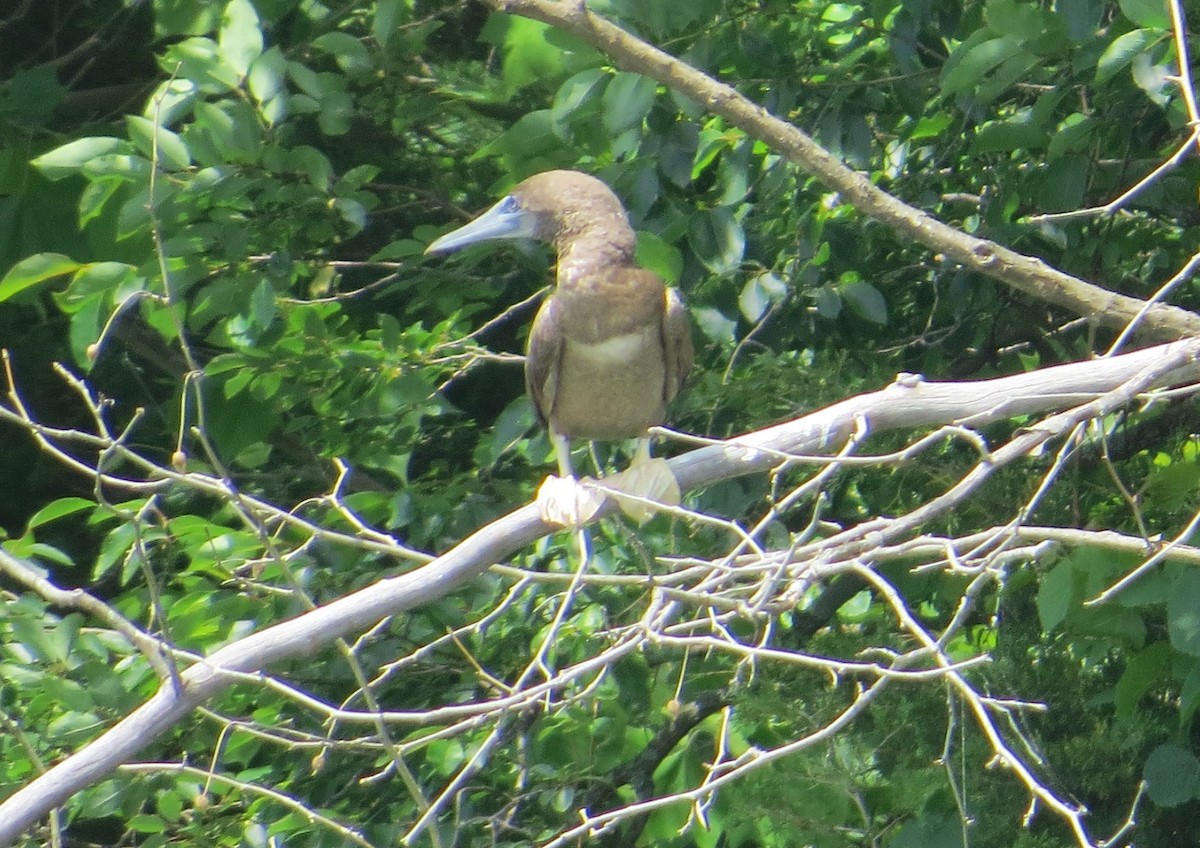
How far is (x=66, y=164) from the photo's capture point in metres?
3.11

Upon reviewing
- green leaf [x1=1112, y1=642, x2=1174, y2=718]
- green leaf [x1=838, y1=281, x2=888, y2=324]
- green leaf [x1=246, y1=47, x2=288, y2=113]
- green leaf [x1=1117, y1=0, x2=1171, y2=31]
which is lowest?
green leaf [x1=1112, y1=642, x2=1174, y2=718]

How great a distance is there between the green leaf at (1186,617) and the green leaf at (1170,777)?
655mm

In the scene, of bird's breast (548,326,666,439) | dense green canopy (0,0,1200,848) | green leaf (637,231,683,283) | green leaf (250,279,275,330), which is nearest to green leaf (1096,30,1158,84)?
dense green canopy (0,0,1200,848)

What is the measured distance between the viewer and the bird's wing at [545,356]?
3.30m

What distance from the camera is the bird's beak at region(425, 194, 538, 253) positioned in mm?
3264

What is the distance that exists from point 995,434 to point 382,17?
5.93 feet

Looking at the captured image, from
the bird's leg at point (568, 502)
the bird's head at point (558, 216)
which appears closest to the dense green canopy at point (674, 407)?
the bird's head at point (558, 216)

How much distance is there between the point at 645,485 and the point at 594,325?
0.39 m

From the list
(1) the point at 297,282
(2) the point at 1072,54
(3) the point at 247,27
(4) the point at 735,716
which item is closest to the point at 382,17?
(3) the point at 247,27

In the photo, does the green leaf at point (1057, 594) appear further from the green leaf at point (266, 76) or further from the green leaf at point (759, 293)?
the green leaf at point (266, 76)

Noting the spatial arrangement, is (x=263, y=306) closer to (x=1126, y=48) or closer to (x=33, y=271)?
(x=33, y=271)

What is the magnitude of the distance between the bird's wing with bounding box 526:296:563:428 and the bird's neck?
109 millimetres

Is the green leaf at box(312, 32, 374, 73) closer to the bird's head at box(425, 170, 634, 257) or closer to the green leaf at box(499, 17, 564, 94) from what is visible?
the green leaf at box(499, 17, 564, 94)

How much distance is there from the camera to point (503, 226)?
328 centimetres
